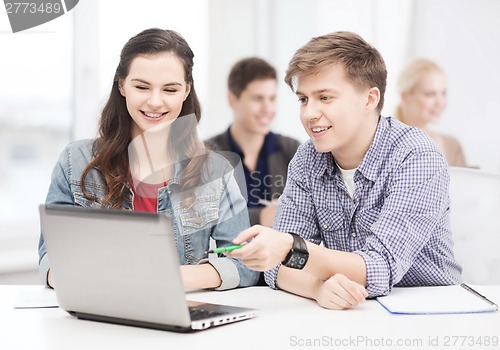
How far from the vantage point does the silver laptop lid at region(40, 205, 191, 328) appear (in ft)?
3.95

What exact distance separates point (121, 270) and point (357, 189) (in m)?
0.73

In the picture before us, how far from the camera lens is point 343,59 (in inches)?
70.6

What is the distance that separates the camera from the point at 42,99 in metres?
3.39

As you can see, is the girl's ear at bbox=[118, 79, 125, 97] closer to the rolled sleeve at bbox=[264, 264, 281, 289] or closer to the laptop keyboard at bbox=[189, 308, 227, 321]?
the rolled sleeve at bbox=[264, 264, 281, 289]

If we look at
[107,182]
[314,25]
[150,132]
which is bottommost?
[107,182]

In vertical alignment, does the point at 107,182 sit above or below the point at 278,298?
above

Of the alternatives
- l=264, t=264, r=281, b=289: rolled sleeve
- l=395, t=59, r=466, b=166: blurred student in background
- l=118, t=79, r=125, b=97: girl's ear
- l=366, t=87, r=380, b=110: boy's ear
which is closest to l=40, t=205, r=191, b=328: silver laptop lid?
l=264, t=264, r=281, b=289: rolled sleeve

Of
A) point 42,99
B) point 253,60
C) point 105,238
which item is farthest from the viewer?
point 253,60

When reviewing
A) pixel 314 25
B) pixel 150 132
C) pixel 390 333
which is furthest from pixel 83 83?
pixel 390 333

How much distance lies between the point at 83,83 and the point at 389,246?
7.08 ft

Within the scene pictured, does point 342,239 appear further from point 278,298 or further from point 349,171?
point 278,298

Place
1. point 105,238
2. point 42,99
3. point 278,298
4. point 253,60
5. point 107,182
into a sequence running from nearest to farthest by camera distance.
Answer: point 105,238, point 278,298, point 107,182, point 42,99, point 253,60

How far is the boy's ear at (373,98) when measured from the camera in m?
1.85

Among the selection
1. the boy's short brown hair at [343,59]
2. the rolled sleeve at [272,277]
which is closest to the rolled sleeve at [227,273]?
the rolled sleeve at [272,277]
